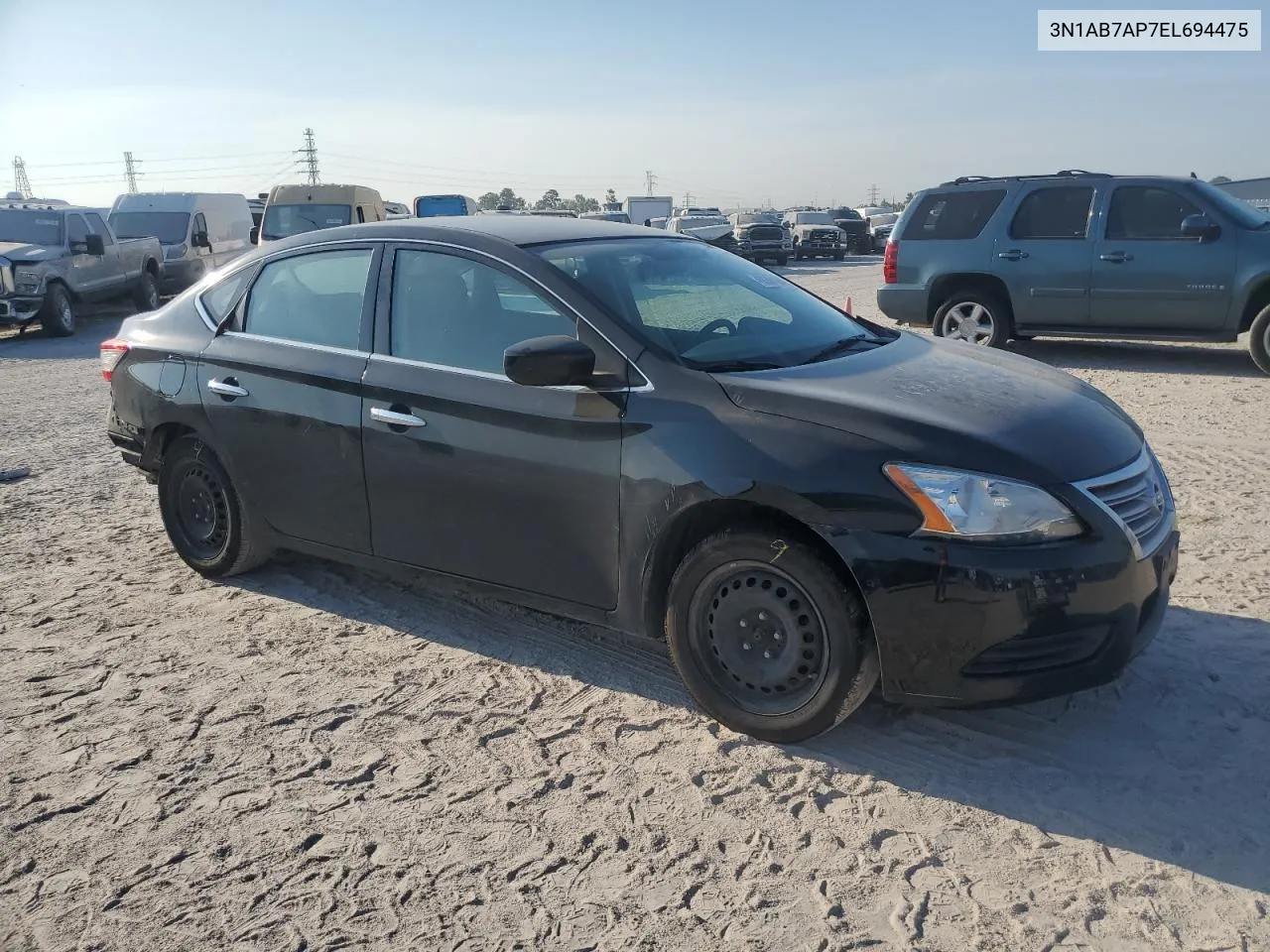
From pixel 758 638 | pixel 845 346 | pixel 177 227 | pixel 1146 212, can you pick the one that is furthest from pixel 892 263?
pixel 177 227

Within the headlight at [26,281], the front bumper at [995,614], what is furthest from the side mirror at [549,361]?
the headlight at [26,281]

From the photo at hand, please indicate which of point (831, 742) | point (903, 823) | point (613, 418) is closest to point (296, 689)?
point (613, 418)

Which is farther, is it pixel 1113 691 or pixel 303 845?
pixel 1113 691

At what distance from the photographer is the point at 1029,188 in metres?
11.0

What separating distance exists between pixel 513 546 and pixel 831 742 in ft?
4.40

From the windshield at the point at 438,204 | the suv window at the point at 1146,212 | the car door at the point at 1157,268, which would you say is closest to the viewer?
the car door at the point at 1157,268

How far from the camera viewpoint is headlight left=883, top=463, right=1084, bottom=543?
3154 millimetres

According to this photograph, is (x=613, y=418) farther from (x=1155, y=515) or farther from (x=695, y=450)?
(x=1155, y=515)

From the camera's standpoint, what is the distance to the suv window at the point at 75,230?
16312 mm

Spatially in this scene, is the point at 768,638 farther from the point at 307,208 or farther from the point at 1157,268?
the point at 307,208

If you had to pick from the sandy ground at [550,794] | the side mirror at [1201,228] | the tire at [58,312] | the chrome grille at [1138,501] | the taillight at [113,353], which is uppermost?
the side mirror at [1201,228]

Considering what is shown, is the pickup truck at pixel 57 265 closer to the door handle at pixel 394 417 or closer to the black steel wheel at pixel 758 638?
the door handle at pixel 394 417

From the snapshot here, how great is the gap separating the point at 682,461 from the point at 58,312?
15588 mm

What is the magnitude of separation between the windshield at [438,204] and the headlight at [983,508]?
86.1 feet
